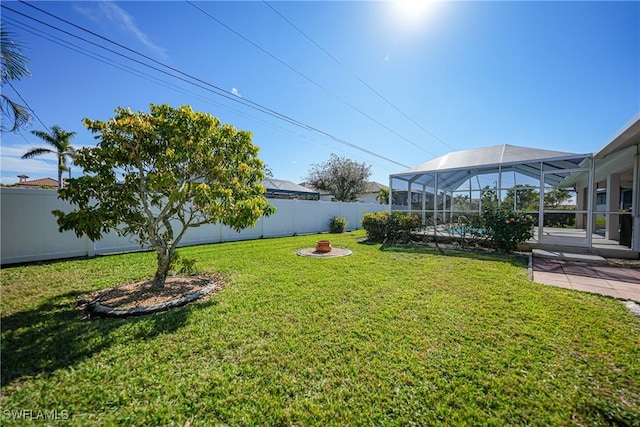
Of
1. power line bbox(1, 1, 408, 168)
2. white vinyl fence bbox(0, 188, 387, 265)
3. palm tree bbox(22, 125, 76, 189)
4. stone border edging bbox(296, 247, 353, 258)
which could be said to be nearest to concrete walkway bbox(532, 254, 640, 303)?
stone border edging bbox(296, 247, 353, 258)

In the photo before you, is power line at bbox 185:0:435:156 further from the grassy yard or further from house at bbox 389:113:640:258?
the grassy yard

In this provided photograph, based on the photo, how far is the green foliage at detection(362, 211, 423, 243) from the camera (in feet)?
35.6

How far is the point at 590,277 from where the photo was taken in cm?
572

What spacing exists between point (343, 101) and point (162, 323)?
1526cm

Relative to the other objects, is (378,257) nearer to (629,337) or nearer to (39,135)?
(629,337)

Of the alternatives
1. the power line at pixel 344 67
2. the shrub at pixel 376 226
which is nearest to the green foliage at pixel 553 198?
the shrub at pixel 376 226

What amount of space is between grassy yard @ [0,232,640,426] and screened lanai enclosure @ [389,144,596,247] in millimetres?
6031

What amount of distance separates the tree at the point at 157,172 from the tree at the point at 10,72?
3976mm

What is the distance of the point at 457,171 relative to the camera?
1133 cm

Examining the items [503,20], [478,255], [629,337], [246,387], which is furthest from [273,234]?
[503,20]

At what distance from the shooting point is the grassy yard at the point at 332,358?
2023 mm

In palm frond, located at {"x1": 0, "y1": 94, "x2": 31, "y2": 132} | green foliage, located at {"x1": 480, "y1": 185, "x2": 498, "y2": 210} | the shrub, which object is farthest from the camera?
the shrub

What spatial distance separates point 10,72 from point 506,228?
46.5ft

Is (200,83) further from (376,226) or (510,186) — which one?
(510,186)
